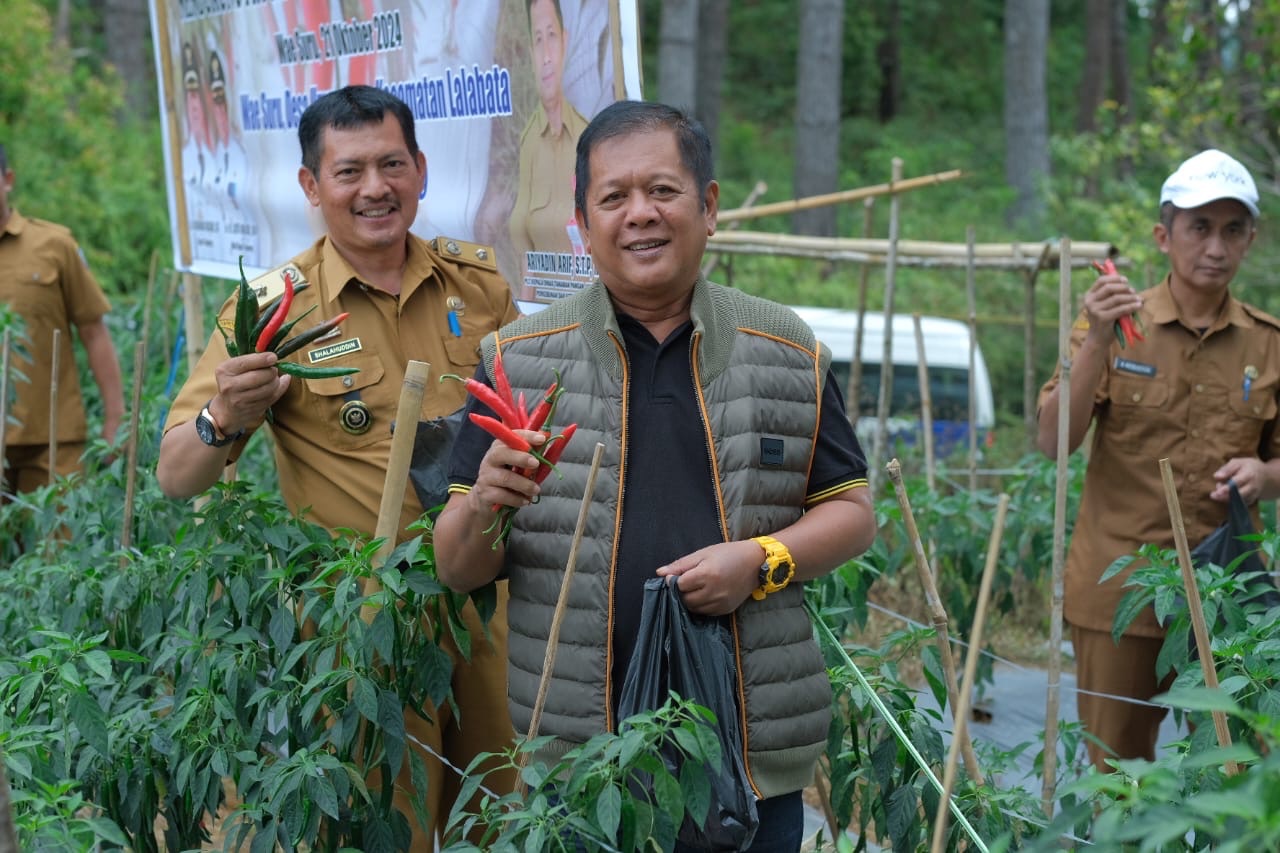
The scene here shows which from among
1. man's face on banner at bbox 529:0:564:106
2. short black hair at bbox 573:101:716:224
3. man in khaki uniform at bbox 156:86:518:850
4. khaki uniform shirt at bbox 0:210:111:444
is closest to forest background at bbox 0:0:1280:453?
khaki uniform shirt at bbox 0:210:111:444

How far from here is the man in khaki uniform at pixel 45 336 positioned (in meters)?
5.60

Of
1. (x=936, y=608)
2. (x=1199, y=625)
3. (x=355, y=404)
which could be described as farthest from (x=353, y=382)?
(x=1199, y=625)

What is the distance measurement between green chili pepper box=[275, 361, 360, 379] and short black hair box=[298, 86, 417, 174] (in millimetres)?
575

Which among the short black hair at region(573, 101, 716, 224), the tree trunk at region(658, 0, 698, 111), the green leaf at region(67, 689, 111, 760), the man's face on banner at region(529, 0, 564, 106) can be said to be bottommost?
the green leaf at region(67, 689, 111, 760)

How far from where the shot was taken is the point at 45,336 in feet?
18.7

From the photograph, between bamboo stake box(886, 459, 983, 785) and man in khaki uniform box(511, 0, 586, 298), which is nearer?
bamboo stake box(886, 459, 983, 785)

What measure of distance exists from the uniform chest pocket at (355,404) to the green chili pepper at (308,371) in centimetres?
14

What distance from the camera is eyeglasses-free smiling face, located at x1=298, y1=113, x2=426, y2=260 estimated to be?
3.26m

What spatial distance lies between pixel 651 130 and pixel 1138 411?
198 cm

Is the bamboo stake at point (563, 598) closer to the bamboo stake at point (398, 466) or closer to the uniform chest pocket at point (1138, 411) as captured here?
the bamboo stake at point (398, 466)

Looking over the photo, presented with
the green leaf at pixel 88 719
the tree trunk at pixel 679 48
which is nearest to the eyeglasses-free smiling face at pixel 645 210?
the green leaf at pixel 88 719

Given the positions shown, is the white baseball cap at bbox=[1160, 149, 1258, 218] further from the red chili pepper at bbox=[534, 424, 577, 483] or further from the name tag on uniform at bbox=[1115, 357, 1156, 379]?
the red chili pepper at bbox=[534, 424, 577, 483]

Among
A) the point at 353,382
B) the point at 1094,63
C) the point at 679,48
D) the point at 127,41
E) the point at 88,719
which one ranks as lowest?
the point at 88,719

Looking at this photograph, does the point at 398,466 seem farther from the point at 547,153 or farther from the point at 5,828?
the point at 5,828
